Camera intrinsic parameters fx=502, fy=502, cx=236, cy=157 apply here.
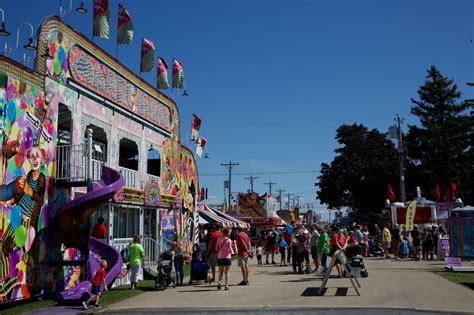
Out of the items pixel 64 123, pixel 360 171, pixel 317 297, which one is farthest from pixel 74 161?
pixel 360 171

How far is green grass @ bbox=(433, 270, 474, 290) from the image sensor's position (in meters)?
13.4

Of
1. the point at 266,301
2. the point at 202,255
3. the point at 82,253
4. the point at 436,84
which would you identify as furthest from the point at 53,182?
the point at 436,84

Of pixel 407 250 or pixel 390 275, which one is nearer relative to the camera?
pixel 390 275

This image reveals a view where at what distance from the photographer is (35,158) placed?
484 inches

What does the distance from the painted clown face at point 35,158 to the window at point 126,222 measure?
482 centimetres

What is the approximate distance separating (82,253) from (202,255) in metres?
3.85

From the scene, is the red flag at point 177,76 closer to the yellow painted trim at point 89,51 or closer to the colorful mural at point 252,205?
the yellow painted trim at point 89,51

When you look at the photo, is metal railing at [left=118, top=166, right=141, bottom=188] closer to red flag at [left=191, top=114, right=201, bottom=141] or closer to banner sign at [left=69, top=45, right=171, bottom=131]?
banner sign at [left=69, top=45, right=171, bottom=131]

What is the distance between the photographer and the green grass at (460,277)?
44.1 feet

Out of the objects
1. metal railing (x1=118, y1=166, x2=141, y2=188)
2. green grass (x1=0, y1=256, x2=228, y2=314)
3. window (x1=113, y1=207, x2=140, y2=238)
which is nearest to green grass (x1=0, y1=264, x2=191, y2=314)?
green grass (x1=0, y1=256, x2=228, y2=314)

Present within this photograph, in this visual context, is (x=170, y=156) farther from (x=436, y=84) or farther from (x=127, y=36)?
(x=436, y=84)

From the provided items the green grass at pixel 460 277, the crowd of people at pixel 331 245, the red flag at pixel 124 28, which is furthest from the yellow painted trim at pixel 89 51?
the green grass at pixel 460 277

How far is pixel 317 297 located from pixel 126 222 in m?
8.88

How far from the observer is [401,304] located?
10.0 metres
